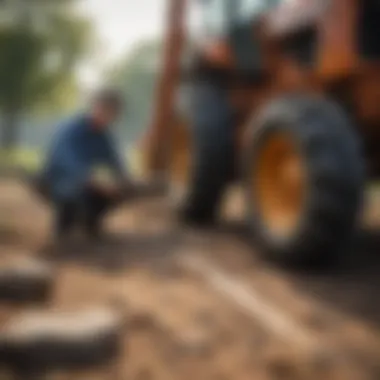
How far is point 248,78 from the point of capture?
4793mm

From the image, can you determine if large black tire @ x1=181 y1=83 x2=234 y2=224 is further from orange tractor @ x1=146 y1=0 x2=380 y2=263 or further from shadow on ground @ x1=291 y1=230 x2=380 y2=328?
shadow on ground @ x1=291 y1=230 x2=380 y2=328

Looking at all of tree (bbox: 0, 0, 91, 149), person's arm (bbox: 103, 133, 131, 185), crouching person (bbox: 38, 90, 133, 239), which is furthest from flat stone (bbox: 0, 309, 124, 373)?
tree (bbox: 0, 0, 91, 149)

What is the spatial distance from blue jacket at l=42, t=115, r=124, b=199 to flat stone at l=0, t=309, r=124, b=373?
5.94 ft

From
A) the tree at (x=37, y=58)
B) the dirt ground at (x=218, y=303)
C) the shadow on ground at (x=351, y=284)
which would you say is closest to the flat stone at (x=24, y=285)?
the dirt ground at (x=218, y=303)

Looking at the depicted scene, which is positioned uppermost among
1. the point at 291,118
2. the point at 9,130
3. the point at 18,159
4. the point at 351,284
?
the point at 291,118

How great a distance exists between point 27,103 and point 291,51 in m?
12.7

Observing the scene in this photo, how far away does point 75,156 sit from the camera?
4270mm

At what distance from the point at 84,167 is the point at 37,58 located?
11.9 metres

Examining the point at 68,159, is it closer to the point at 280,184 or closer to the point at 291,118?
the point at 280,184

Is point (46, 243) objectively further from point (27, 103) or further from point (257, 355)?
point (27, 103)

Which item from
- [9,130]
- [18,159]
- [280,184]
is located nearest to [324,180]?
[280,184]

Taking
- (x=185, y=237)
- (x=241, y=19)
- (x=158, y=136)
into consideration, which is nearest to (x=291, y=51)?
(x=241, y=19)

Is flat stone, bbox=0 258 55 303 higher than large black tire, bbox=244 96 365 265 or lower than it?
lower

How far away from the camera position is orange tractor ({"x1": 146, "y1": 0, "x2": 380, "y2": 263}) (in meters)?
3.29
